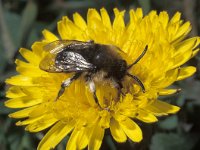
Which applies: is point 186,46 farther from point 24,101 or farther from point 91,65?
point 24,101

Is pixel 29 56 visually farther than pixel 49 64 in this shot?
Yes

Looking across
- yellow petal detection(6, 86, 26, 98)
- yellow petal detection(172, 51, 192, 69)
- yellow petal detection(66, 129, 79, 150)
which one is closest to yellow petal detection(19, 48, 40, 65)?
yellow petal detection(6, 86, 26, 98)

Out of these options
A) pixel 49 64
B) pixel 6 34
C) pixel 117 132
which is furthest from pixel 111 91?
pixel 6 34

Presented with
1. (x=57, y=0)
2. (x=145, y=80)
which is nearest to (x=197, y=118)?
(x=145, y=80)

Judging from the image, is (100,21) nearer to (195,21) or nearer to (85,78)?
(85,78)

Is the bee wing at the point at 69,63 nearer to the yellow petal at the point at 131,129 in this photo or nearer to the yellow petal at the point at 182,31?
the yellow petal at the point at 131,129

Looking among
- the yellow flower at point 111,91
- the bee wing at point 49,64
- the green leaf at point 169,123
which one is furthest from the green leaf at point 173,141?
the bee wing at point 49,64

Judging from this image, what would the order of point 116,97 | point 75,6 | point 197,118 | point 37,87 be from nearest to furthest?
point 116,97, point 37,87, point 197,118, point 75,6
